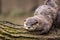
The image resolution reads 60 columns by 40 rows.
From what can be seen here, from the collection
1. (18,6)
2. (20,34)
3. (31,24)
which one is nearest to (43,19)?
(31,24)

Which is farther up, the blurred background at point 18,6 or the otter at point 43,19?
the blurred background at point 18,6

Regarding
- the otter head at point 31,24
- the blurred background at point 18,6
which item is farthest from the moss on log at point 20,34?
the blurred background at point 18,6

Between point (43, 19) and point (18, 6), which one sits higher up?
point (18, 6)

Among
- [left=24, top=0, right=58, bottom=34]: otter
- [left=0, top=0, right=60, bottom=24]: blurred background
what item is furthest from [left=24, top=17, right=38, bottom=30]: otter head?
[left=0, top=0, right=60, bottom=24]: blurred background

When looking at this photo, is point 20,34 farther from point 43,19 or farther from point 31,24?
point 43,19

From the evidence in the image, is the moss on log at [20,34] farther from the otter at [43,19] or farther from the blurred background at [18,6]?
the blurred background at [18,6]

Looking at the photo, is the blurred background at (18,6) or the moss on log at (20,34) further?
the blurred background at (18,6)

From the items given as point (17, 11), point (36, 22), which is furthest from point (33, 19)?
point (17, 11)

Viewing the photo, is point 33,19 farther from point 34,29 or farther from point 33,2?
point 33,2
